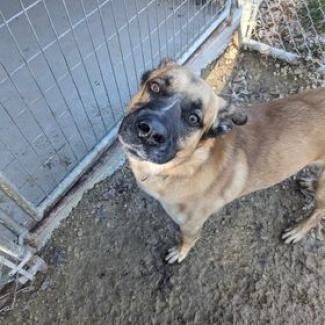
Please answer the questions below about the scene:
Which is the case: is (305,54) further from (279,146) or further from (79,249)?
(79,249)

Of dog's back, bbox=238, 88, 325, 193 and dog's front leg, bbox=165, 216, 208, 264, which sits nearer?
dog's back, bbox=238, 88, 325, 193

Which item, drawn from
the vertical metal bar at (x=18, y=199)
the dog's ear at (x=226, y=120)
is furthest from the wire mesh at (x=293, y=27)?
the vertical metal bar at (x=18, y=199)

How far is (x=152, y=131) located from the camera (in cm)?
214

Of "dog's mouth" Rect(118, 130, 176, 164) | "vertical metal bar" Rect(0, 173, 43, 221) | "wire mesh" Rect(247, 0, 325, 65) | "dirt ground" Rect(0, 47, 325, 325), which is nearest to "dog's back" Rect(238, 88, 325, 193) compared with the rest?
"dog's mouth" Rect(118, 130, 176, 164)

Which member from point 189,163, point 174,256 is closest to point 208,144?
point 189,163

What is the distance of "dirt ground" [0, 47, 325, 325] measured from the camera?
3.00m

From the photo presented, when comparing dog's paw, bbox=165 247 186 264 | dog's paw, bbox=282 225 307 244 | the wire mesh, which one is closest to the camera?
dog's paw, bbox=165 247 186 264

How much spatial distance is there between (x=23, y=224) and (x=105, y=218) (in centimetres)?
65

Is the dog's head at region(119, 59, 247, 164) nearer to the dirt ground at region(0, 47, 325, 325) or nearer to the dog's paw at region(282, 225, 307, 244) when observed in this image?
the dirt ground at region(0, 47, 325, 325)

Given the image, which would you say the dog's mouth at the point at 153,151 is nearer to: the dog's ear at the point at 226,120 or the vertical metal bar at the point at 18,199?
the dog's ear at the point at 226,120

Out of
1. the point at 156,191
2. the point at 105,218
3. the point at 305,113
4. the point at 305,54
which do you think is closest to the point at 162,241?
the point at 105,218

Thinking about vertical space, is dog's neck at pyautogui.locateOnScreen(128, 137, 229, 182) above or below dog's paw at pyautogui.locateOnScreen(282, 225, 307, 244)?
above

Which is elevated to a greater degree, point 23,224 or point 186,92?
point 186,92

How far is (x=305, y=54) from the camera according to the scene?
4301 millimetres
